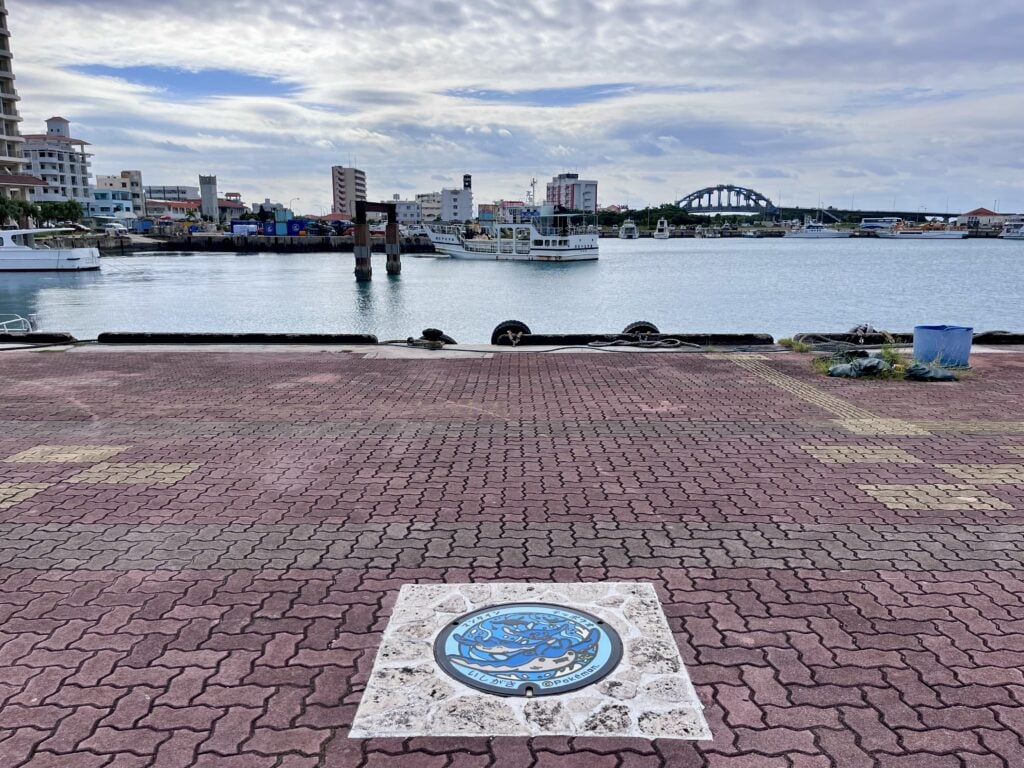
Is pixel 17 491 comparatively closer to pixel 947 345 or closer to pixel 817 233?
pixel 947 345

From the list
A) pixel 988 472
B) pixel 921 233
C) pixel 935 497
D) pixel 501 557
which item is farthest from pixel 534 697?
pixel 921 233

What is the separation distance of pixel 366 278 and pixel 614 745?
6235cm

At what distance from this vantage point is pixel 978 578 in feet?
14.2

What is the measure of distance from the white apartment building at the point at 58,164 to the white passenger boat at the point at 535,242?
253 ft

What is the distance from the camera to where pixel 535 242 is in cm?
8450

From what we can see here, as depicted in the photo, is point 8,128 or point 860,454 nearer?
point 860,454

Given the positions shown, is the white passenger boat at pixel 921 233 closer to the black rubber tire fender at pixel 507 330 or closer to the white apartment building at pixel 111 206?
the white apartment building at pixel 111 206

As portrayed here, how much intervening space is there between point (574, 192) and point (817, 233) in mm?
64532

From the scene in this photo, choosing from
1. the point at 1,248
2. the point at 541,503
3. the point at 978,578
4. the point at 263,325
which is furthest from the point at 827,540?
the point at 1,248

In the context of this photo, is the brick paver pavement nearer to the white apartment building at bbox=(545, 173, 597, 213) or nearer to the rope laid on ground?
the rope laid on ground

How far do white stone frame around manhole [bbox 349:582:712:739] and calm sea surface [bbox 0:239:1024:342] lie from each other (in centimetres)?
2689

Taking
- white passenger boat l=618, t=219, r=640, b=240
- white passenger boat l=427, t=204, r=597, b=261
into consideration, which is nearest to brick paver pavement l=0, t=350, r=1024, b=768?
white passenger boat l=427, t=204, r=597, b=261

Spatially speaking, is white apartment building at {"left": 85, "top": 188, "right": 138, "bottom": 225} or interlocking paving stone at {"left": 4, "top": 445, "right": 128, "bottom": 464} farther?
white apartment building at {"left": 85, "top": 188, "right": 138, "bottom": 225}

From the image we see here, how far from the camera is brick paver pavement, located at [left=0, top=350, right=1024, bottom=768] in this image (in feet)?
9.96
